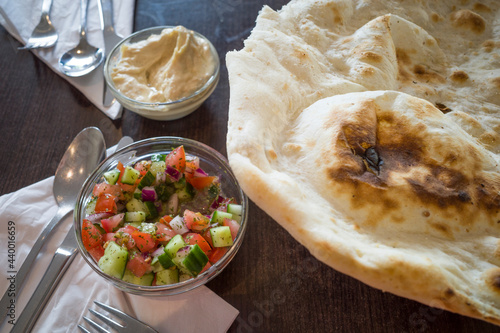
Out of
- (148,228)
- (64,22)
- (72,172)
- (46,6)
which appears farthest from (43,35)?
(148,228)

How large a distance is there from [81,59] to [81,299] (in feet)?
5.53

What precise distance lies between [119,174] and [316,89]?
1048 mm

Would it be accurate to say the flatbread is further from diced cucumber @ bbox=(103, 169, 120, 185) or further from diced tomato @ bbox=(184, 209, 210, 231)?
diced cucumber @ bbox=(103, 169, 120, 185)

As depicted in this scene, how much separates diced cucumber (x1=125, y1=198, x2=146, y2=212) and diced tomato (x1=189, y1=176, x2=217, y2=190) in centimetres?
26

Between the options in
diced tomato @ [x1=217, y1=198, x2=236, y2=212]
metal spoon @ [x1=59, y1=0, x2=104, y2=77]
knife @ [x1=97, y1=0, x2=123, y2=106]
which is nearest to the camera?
diced tomato @ [x1=217, y1=198, x2=236, y2=212]

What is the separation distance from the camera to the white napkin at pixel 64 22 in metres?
2.66

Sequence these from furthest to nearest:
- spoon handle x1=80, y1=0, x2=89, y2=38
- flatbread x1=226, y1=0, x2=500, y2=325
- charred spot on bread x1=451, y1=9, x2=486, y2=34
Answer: spoon handle x1=80, y1=0, x2=89, y2=38
charred spot on bread x1=451, y1=9, x2=486, y2=34
flatbread x1=226, y1=0, x2=500, y2=325

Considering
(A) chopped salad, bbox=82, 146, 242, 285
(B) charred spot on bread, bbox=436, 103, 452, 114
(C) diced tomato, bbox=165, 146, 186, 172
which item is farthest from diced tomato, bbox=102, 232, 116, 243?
(B) charred spot on bread, bbox=436, 103, 452, 114

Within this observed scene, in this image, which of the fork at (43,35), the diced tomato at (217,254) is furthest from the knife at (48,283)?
the fork at (43,35)

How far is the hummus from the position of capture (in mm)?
2229

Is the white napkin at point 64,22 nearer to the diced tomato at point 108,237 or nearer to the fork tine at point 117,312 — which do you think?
the diced tomato at point 108,237

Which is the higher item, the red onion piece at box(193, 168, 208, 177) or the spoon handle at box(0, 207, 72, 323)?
the red onion piece at box(193, 168, 208, 177)

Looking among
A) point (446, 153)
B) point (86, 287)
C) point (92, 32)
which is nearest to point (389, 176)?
point (446, 153)

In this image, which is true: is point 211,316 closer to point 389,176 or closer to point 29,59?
point 389,176
